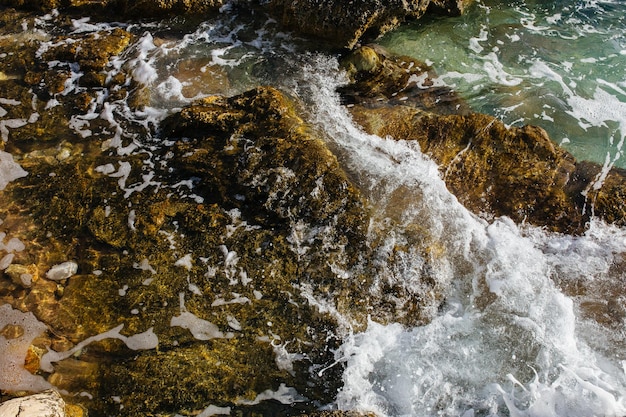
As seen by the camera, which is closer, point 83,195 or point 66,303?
point 66,303

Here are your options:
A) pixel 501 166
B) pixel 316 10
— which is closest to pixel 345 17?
pixel 316 10

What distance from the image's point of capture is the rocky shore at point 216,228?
14.4ft

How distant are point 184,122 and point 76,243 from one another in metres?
2.13

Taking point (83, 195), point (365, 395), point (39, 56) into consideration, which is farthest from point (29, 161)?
point (365, 395)

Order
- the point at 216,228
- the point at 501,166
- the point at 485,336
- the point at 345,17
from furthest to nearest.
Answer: the point at 345,17 → the point at 501,166 → the point at 216,228 → the point at 485,336

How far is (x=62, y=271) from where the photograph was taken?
198 inches

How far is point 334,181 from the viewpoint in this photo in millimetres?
5512

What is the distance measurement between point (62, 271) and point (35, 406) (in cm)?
159

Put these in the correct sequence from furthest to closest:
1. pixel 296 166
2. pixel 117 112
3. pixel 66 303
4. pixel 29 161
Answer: pixel 117 112 < pixel 29 161 < pixel 296 166 < pixel 66 303

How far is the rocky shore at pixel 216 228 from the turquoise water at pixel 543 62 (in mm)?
604

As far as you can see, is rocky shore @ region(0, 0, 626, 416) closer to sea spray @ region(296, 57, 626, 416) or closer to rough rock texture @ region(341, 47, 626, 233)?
rough rock texture @ region(341, 47, 626, 233)

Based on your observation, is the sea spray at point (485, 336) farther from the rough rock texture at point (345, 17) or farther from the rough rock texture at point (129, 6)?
the rough rock texture at point (129, 6)

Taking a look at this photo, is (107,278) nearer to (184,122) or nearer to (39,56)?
(184,122)

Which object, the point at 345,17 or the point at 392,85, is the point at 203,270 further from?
the point at 345,17
